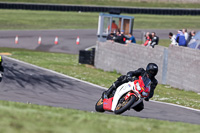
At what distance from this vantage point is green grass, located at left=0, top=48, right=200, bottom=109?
619 inches

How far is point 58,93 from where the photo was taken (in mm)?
15039

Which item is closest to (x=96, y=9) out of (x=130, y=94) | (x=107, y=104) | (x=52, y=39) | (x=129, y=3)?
(x=129, y=3)

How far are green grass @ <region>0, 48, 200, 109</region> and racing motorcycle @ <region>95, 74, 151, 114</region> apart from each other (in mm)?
4665

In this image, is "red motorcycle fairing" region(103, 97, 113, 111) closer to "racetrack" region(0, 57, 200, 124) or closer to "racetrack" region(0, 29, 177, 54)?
"racetrack" region(0, 57, 200, 124)

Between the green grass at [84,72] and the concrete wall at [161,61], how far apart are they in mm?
404

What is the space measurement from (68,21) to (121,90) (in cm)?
3797

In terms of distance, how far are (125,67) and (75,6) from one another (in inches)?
1152

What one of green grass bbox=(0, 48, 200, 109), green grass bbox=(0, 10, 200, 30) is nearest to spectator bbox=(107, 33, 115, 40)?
green grass bbox=(0, 48, 200, 109)

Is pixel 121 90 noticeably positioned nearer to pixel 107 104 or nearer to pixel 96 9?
pixel 107 104

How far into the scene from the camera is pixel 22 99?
43.2 ft

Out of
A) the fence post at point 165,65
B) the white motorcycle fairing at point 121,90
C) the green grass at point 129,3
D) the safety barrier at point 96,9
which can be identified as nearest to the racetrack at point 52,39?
the safety barrier at point 96,9

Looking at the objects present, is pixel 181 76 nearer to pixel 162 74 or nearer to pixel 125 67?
pixel 162 74

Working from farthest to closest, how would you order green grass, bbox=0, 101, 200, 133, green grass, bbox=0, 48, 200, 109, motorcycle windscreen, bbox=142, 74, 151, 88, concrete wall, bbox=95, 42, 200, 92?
concrete wall, bbox=95, 42, 200, 92, green grass, bbox=0, 48, 200, 109, motorcycle windscreen, bbox=142, 74, 151, 88, green grass, bbox=0, 101, 200, 133

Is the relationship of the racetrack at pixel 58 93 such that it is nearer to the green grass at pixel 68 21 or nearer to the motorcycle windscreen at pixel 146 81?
the motorcycle windscreen at pixel 146 81
